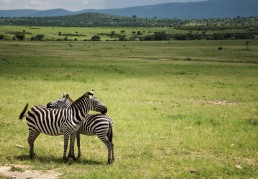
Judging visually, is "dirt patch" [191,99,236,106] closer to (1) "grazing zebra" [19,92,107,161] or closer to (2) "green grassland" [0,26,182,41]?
(1) "grazing zebra" [19,92,107,161]

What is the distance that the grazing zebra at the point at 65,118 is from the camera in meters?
12.3

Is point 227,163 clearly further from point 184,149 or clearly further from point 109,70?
point 109,70

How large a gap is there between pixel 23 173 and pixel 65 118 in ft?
7.24

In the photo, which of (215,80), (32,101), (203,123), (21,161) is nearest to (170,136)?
(203,123)

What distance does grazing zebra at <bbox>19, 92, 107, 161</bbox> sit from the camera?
1233cm

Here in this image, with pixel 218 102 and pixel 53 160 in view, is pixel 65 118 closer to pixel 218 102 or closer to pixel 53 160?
pixel 53 160

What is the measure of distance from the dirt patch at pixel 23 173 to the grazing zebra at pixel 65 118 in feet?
4.04

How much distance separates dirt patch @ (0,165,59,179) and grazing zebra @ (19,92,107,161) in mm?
1231

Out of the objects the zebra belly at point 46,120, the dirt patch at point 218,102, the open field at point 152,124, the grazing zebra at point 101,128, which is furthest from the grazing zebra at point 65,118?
the dirt patch at point 218,102

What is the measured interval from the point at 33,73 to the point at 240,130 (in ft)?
86.0

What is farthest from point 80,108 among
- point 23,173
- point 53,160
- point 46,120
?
point 23,173

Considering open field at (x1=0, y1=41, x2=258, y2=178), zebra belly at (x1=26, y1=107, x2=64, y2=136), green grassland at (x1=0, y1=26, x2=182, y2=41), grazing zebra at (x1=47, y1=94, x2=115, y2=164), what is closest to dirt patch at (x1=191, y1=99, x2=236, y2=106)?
open field at (x1=0, y1=41, x2=258, y2=178)

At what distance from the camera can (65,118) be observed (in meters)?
12.4

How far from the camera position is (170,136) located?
53.8 ft
